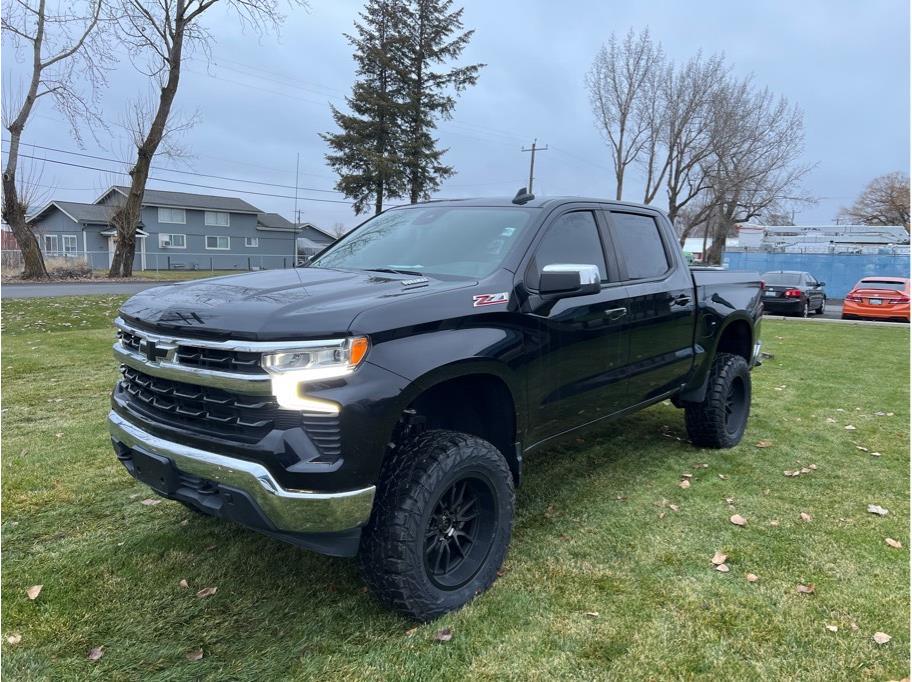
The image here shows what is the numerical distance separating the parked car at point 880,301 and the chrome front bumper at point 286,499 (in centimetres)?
1947

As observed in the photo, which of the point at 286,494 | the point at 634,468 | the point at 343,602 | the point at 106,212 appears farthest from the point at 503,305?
the point at 106,212

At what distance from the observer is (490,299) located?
9.98ft

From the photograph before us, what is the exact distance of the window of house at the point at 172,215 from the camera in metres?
45.6

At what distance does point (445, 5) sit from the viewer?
109 feet

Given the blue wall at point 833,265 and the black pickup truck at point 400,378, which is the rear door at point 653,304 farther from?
the blue wall at point 833,265

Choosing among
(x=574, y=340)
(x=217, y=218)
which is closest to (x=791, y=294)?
(x=574, y=340)

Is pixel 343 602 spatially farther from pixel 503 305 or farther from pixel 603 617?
pixel 503 305

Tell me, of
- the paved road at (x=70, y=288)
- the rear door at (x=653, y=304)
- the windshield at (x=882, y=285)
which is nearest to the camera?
the rear door at (x=653, y=304)

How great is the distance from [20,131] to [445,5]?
20767 mm

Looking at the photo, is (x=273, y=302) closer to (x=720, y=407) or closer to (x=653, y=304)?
(x=653, y=304)

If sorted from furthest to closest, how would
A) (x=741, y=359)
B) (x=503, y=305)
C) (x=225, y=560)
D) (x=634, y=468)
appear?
1. (x=741, y=359)
2. (x=634, y=468)
3. (x=225, y=560)
4. (x=503, y=305)

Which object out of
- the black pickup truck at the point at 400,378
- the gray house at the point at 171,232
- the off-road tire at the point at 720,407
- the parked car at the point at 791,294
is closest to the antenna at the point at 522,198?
the black pickup truck at the point at 400,378

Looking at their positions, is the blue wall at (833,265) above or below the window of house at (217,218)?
below

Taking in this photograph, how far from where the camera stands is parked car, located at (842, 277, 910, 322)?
1761cm
